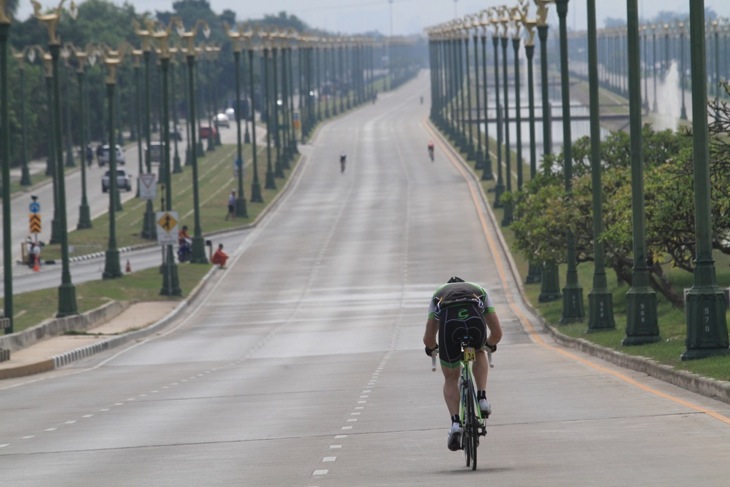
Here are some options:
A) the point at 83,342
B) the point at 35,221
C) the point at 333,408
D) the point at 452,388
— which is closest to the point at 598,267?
the point at 83,342

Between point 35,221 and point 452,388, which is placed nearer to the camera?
point 452,388

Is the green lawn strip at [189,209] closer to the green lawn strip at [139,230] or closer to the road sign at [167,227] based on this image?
the green lawn strip at [139,230]

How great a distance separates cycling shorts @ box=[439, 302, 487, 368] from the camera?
50.3 ft

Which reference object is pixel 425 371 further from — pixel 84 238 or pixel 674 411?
pixel 84 238

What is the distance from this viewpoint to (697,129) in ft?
81.6

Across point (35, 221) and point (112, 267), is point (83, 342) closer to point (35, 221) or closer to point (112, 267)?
point (112, 267)

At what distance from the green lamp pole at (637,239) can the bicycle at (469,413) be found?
54.7 ft

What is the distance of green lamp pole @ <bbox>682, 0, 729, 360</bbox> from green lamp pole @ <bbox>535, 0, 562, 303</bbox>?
20.6m

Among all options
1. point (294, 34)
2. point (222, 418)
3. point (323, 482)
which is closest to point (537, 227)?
point (222, 418)

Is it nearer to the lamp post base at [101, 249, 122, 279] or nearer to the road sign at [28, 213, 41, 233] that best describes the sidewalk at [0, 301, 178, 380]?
the lamp post base at [101, 249, 122, 279]

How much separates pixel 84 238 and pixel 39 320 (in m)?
34.7

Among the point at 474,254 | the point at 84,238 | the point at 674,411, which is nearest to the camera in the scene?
the point at 674,411

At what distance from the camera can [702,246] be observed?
2517cm

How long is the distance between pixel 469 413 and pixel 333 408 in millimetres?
8678
